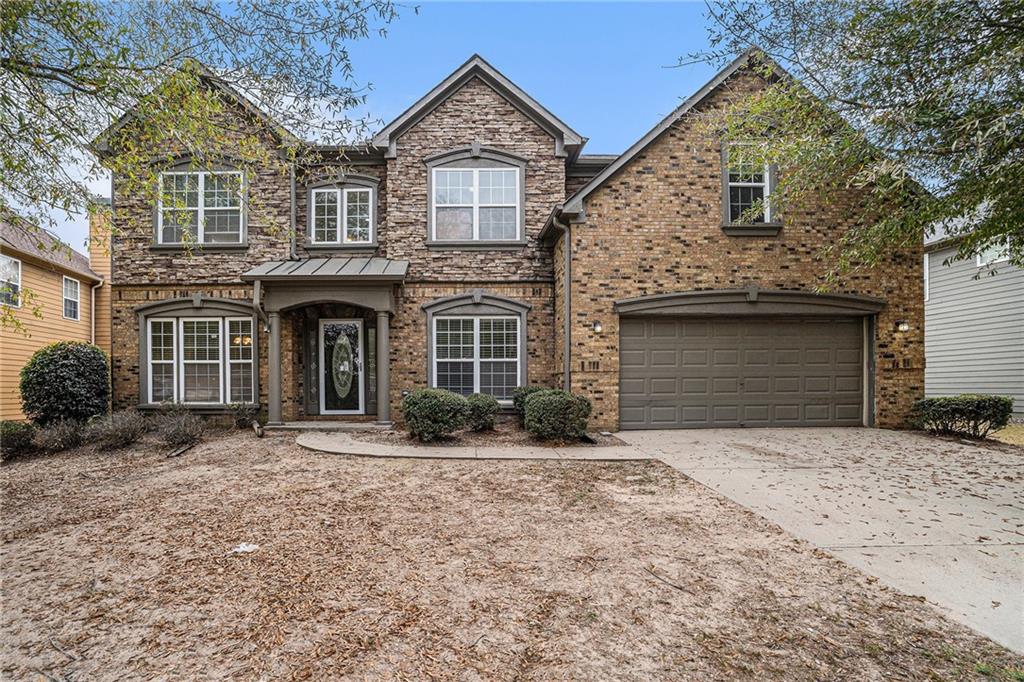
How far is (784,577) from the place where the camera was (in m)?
3.69

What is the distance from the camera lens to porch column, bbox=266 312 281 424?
10688mm

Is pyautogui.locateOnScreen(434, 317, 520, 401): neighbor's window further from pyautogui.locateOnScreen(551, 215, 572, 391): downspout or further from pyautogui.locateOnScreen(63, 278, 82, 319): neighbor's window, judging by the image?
pyautogui.locateOnScreen(63, 278, 82, 319): neighbor's window

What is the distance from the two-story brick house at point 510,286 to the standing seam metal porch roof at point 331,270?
72 millimetres

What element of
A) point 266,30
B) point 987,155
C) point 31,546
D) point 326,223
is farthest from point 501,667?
point 326,223

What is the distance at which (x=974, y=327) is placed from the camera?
1459 cm

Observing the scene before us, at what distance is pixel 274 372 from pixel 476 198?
6061mm

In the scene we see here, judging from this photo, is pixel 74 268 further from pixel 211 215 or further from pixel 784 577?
pixel 784 577

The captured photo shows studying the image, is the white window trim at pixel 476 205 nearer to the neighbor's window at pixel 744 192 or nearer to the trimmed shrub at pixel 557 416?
the trimmed shrub at pixel 557 416

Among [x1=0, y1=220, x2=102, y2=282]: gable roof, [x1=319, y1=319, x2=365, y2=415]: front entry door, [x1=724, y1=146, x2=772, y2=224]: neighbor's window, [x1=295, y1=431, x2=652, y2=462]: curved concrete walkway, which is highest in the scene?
[x1=724, y1=146, x2=772, y2=224]: neighbor's window

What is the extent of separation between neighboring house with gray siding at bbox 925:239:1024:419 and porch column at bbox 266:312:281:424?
16312mm

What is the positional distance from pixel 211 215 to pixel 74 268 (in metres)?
7.83

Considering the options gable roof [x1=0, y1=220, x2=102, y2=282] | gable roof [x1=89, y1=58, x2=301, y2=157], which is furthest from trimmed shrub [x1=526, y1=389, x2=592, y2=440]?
gable roof [x1=0, y1=220, x2=102, y2=282]

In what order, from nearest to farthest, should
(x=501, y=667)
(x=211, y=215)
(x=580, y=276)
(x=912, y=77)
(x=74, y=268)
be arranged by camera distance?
(x=501, y=667) → (x=912, y=77) → (x=580, y=276) → (x=211, y=215) → (x=74, y=268)

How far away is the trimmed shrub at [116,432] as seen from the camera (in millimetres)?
8641
